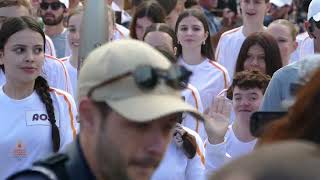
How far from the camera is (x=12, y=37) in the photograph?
5.90 metres

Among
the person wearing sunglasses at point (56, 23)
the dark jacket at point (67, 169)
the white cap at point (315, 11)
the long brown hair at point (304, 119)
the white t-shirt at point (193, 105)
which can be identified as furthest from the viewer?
the person wearing sunglasses at point (56, 23)

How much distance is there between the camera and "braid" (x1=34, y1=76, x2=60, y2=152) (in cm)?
543

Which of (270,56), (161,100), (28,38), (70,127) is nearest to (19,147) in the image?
(70,127)

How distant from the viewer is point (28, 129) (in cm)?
545

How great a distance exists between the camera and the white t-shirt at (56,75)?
7.27 metres

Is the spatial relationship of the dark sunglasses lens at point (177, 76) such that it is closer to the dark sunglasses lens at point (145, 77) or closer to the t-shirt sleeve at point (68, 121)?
the dark sunglasses lens at point (145, 77)

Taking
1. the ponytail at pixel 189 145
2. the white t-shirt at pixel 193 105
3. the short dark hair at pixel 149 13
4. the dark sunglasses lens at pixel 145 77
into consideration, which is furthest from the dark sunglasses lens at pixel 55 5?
the dark sunglasses lens at pixel 145 77

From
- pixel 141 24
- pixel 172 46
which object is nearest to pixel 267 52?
pixel 172 46

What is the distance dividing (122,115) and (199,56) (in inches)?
227

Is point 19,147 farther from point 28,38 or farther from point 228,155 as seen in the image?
point 228,155

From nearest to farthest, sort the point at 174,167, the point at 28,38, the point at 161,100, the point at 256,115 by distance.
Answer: the point at 161,100 < the point at 256,115 < the point at 174,167 < the point at 28,38

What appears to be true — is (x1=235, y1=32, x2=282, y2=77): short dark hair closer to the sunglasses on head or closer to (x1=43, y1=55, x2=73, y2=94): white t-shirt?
the sunglasses on head

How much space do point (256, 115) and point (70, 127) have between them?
9.06 feet

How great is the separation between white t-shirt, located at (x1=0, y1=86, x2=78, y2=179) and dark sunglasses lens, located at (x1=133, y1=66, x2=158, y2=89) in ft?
9.69
